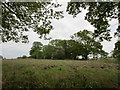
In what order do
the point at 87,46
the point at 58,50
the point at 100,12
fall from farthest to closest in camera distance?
the point at 58,50 < the point at 87,46 < the point at 100,12

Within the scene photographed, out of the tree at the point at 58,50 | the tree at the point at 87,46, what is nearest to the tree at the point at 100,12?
the tree at the point at 87,46

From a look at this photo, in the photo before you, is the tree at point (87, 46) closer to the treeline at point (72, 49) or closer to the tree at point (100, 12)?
the treeline at point (72, 49)

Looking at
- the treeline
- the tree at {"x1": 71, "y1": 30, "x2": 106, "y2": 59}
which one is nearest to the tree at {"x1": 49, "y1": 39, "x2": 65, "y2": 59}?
the treeline

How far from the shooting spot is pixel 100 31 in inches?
200

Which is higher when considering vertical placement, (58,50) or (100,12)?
(100,12)

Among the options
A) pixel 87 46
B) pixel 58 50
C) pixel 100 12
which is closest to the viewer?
pixel 100 12

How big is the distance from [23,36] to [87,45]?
29.5 m

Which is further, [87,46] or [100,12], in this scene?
[87,46]

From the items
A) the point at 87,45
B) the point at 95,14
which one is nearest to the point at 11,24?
the point at 95,14

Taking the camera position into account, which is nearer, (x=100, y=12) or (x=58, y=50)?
(x=100, y=12)

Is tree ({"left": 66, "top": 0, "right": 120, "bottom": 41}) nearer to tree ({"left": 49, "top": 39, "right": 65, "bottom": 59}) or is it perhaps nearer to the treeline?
the treeline

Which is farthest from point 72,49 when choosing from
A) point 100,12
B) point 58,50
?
point 100,12

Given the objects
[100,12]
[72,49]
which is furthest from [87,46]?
[100,12]

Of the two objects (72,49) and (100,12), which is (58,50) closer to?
(72,49)
